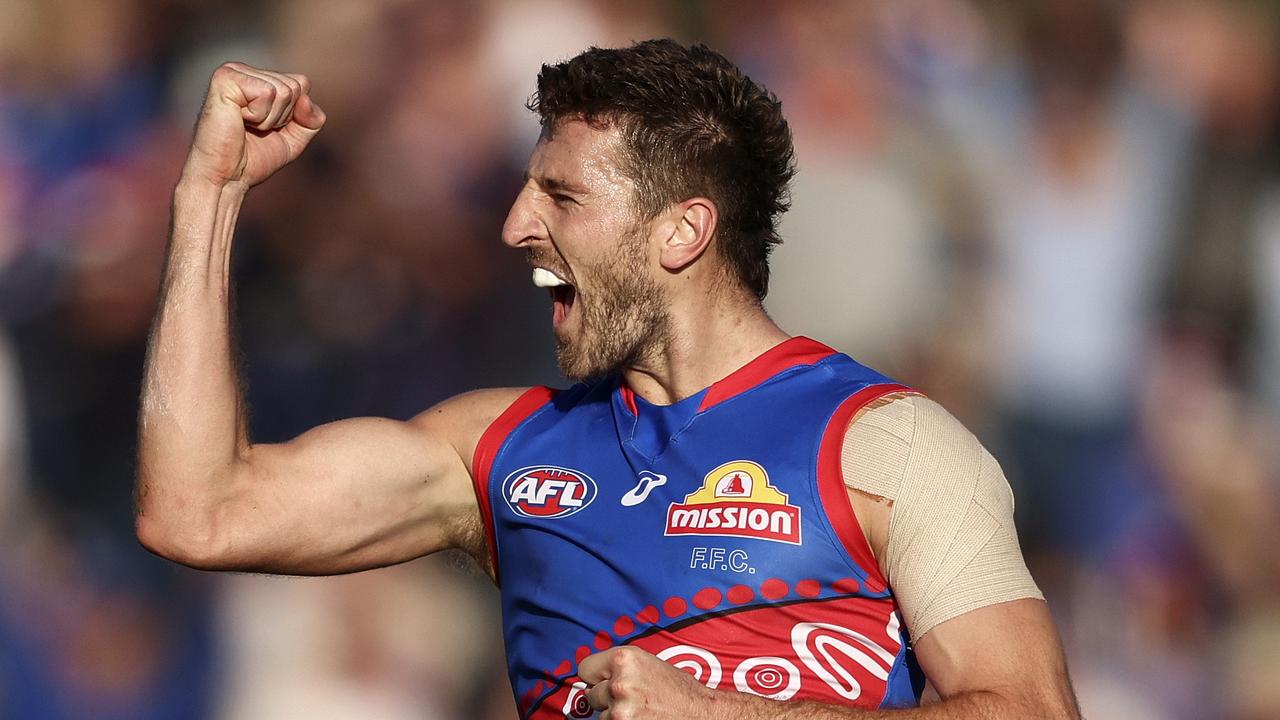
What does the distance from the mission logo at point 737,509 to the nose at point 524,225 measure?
60cm

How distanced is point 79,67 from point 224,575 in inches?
63.7

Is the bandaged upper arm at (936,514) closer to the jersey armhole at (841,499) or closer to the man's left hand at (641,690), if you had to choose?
the jersey armhole at (841,499)

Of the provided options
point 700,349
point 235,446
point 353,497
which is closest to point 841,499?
point 700,349

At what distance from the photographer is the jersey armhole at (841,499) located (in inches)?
97.4

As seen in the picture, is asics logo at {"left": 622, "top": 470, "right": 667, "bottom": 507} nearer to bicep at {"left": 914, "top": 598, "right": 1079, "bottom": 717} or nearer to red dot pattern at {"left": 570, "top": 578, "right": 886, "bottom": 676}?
red dot pattern at {"left": 570, "top": 578, "right": 886, "bottom": 676}

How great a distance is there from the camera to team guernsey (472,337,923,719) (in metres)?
2.49

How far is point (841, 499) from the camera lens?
8.18 feet

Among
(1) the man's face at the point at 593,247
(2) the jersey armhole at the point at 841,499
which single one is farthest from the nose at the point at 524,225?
(2) the jersey armhole at the point at 841,499

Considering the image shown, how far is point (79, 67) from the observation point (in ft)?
14.4

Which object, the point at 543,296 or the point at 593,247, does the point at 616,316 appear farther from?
the point at 543,296

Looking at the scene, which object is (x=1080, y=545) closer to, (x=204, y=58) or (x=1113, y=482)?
(x=1113, y=482)

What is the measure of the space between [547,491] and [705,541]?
0.38 m

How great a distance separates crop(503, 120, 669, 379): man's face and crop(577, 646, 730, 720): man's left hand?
72 centimetres

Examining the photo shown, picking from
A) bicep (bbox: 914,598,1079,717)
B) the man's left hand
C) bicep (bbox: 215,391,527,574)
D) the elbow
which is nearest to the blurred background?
bicep (bbox: 215,391,527,574)
